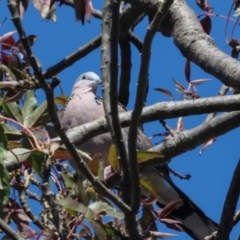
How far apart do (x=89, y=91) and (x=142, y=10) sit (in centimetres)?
234

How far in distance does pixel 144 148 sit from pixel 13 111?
2.73 m

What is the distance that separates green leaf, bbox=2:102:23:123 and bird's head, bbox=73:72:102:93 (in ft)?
11.5

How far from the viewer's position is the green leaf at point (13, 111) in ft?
8.02

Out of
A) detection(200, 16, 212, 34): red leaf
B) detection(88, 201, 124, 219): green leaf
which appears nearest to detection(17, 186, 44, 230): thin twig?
detection(88, 201, 124, 219): green leaf

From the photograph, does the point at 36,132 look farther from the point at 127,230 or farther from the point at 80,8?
the point at 80,8

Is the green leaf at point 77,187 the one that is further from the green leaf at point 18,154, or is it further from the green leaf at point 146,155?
the green leaf at point 146,155

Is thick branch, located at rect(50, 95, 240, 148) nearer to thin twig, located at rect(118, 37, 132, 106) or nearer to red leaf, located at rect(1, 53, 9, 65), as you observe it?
red leaf, located at rect(1, 53, 9, 65)

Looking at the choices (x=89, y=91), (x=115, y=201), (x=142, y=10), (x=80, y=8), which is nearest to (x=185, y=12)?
(x=142, y=10)

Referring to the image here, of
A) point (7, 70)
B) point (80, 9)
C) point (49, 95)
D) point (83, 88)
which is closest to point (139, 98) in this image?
point (49, 95)

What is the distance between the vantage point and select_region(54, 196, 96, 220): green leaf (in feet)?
7.30

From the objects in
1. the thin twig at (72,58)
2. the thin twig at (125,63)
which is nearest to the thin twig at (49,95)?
the thin twig at (72,58)

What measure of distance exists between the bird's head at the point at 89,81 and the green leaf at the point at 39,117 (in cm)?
349

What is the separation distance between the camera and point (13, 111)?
2455 mm

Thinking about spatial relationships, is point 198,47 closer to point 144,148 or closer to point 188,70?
point 188,70
